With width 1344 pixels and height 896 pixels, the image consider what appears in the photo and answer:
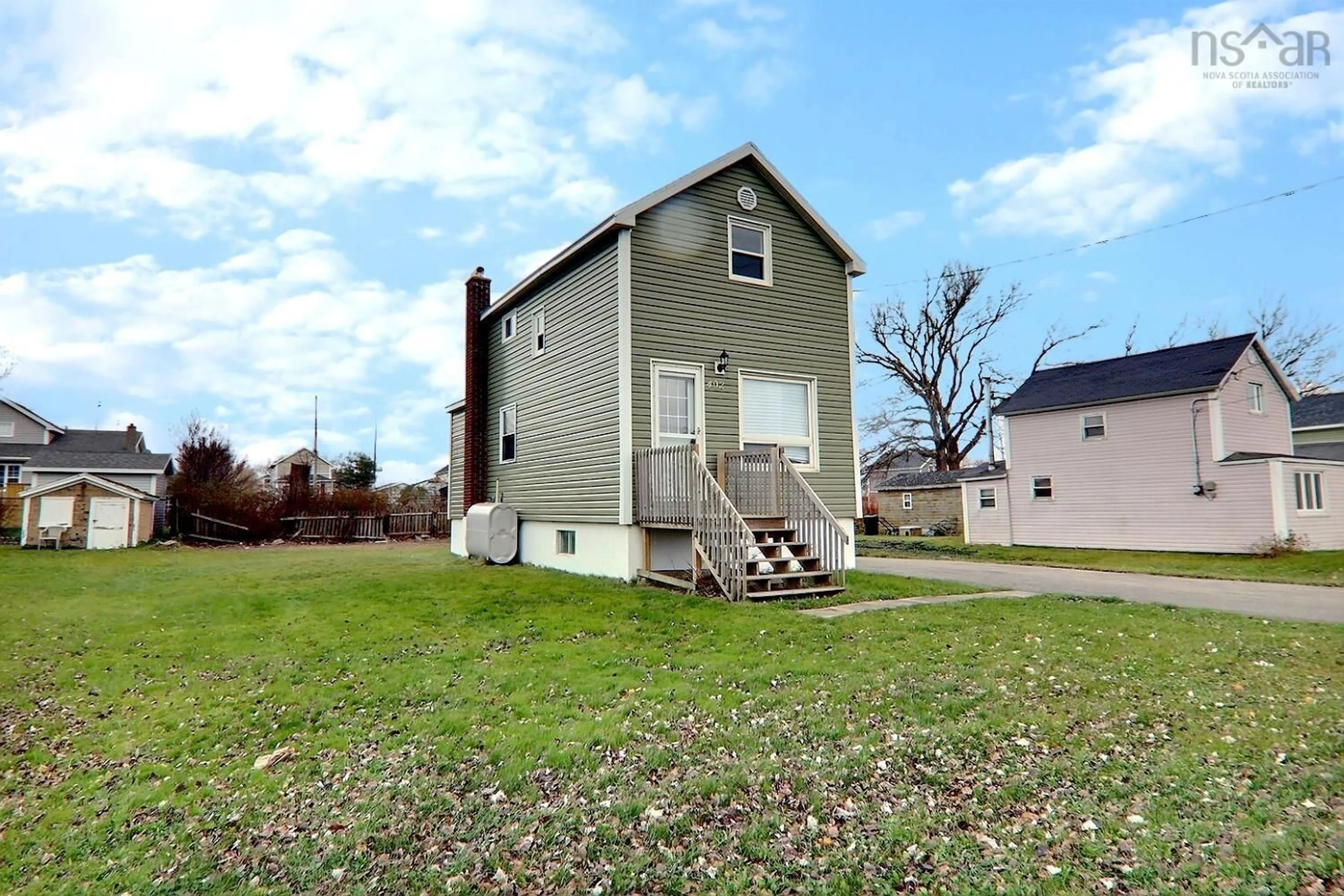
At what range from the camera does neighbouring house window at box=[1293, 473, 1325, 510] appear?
2055cm

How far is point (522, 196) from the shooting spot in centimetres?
1606

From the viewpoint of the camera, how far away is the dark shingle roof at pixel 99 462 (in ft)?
98.1

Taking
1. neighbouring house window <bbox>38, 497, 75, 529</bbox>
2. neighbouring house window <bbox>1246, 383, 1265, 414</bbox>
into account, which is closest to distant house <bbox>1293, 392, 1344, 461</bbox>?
neighbouring house window <bbox>1246, 383, 1265, 414</bbox>

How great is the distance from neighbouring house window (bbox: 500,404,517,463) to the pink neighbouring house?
18.4m

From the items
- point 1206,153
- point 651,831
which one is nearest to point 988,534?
point 1206,153

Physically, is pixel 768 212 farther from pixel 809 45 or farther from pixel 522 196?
pixel 522 196

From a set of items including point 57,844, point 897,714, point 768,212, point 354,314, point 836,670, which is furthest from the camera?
point 354,314

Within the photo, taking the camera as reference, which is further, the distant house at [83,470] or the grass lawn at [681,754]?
the distant house at [83,470]

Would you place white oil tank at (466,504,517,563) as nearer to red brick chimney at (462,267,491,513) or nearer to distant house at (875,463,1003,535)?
red brick chimney at (462,267,491,513)

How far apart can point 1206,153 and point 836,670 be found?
1818cm

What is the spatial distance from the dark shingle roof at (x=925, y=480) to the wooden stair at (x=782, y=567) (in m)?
23.8

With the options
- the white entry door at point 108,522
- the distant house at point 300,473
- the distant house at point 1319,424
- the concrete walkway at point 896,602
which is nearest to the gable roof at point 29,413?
the distant house at point 300,473

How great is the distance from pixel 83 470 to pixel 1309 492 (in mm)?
43099

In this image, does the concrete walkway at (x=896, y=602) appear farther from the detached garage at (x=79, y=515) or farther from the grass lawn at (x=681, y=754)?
the detached garage at (x=79, y=515)
